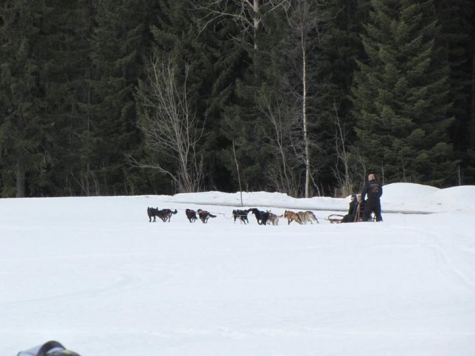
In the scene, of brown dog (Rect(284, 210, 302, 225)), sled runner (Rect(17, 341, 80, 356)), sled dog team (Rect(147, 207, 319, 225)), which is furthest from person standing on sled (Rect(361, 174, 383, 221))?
sled runner (Rect(17, 341, 80, 356))

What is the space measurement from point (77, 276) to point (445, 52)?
3373 cm

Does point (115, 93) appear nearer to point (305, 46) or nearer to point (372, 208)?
point (305, 46)

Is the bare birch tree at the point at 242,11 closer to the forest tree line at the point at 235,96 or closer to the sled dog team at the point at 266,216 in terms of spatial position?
the forest tree line at the point at 235,96

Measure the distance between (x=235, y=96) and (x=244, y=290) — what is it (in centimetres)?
3334

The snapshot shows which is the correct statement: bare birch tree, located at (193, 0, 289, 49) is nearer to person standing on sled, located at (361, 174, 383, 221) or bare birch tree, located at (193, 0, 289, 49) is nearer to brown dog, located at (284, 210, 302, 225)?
brown dog, located at (284, 210, 302, 225)

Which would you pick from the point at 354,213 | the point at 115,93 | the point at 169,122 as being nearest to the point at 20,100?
the point at 115,93

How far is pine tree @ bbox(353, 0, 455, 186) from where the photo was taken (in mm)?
34438

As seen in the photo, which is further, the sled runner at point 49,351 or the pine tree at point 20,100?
the pine tree at point 20,100

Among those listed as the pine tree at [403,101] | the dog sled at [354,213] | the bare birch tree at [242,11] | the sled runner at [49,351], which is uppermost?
the bare birch tree at [242,11]

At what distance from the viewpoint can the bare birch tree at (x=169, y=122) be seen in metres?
36.9

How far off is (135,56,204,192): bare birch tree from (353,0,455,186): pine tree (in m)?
8.83

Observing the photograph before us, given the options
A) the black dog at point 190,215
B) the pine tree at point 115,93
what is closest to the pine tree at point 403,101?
the pine tree at point 115,93

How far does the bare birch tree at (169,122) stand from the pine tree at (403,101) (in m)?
8.83

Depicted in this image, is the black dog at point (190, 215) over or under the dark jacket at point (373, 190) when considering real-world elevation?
under
